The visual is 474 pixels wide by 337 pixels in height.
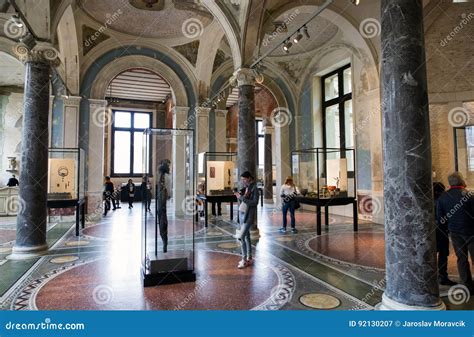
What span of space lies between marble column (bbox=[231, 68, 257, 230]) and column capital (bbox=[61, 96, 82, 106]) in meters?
6.44

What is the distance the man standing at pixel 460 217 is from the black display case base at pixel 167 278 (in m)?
→ 3.61

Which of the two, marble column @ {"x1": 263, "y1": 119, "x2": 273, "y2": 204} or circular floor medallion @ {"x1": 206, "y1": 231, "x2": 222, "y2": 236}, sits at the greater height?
marble column @ {"x1": 263, "y1": 119, "x2": 273, "y2": 204}

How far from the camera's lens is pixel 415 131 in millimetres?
3166

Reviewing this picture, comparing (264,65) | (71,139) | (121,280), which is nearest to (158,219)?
(121,280)

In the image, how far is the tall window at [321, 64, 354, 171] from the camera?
1221cm

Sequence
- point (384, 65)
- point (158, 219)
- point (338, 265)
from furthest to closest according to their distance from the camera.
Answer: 1. point (338, 265)
2. point (158, 219)
3. point (384, 65)

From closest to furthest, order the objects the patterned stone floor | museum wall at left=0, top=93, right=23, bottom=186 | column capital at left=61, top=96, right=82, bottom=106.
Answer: the patterned stone floor < column capital at left=61, top=96, right=82, bottom=106 < museum wall at left=0, top=93, right=23, bottom=186

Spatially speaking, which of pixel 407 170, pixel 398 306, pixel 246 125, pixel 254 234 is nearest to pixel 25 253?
pixel 254 234

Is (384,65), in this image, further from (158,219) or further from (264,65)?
(264,65)

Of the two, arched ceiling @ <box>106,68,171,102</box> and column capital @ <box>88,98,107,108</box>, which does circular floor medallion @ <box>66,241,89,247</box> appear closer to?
column capital @ <box>88,98,107,108</box>

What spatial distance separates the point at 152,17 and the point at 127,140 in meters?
14.1

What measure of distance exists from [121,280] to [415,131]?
4.35 meters

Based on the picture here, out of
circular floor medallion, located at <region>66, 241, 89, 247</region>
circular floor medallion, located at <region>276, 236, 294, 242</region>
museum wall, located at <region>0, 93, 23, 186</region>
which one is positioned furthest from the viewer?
museum wall, located at <region>0, 93, 23, 186</region>

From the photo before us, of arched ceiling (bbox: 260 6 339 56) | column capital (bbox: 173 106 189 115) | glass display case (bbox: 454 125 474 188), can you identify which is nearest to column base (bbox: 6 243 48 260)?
column capital (bbox: 173 106 189 115)
